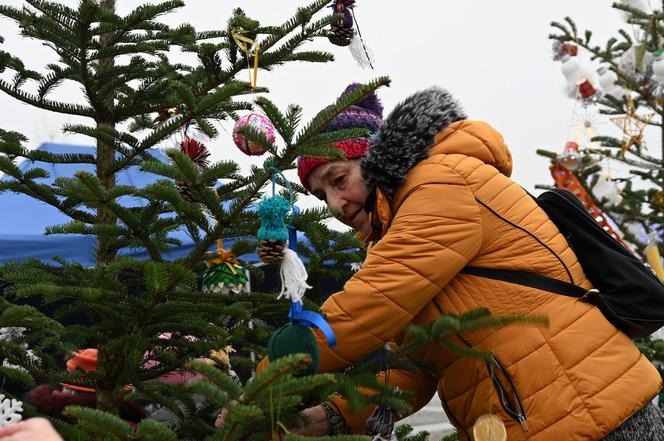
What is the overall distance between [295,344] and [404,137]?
0.68m

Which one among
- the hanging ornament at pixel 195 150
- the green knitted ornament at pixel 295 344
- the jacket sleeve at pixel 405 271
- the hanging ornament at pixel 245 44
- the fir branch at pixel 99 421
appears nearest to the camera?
the fir branch at pixel 99 421

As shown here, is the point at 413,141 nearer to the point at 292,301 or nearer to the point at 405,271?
the point at 405,271

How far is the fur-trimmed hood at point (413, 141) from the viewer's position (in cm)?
192

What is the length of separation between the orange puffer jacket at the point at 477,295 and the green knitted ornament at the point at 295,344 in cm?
16

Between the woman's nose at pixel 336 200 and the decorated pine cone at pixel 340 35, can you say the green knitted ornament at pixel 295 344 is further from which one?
the decorated pine cone at pixel 340 35

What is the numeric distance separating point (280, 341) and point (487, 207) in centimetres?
66

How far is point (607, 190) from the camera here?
6.23 meters

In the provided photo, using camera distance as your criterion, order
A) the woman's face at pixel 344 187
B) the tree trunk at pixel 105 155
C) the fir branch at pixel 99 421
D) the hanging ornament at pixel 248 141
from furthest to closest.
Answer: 1. the tree trunk at pixel 105 155
2. the hanging ornament at pixel 248 141
3. the woman's face at pixel 344 187
4. the fir branch at pixel 99 421

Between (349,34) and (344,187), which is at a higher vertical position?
(349,34)

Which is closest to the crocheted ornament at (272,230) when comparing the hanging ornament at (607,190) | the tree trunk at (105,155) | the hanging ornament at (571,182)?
the tree trunk at (105,155)

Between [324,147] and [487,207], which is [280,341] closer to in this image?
[324,147]

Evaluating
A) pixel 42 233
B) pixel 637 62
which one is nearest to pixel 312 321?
pixel 637 62

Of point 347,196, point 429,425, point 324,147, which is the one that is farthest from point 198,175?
point 429,425

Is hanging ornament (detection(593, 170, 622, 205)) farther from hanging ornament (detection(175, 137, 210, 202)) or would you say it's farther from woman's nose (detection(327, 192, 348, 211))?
woman's nose (detection(327, 192, 348, 211))
